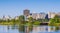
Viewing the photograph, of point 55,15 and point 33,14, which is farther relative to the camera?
point 33,14

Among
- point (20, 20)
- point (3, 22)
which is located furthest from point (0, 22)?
point (20, 20)

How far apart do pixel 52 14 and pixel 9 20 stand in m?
7.68

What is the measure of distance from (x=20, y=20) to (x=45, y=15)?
906 centimetres

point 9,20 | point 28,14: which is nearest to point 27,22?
point 9,20

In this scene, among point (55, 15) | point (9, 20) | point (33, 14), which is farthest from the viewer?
point (33, 14)

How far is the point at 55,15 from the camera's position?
31.9 m

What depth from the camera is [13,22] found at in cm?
2677

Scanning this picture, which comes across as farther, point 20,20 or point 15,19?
point 15,19

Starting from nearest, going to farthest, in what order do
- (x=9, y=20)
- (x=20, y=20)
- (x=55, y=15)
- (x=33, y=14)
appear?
(x=20, y=20) < (x=9, y=20) < (x=55, y=15) < (x=33, y=14)

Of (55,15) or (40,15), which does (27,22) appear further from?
(40,15)

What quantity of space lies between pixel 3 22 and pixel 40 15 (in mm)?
10165

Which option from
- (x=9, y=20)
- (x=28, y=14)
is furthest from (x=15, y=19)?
(x=28, y=14)

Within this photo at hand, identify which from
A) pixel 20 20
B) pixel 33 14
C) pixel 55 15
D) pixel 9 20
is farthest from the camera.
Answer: pixel 33 14

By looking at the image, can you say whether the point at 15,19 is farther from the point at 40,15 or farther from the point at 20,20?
the point at 40,15
